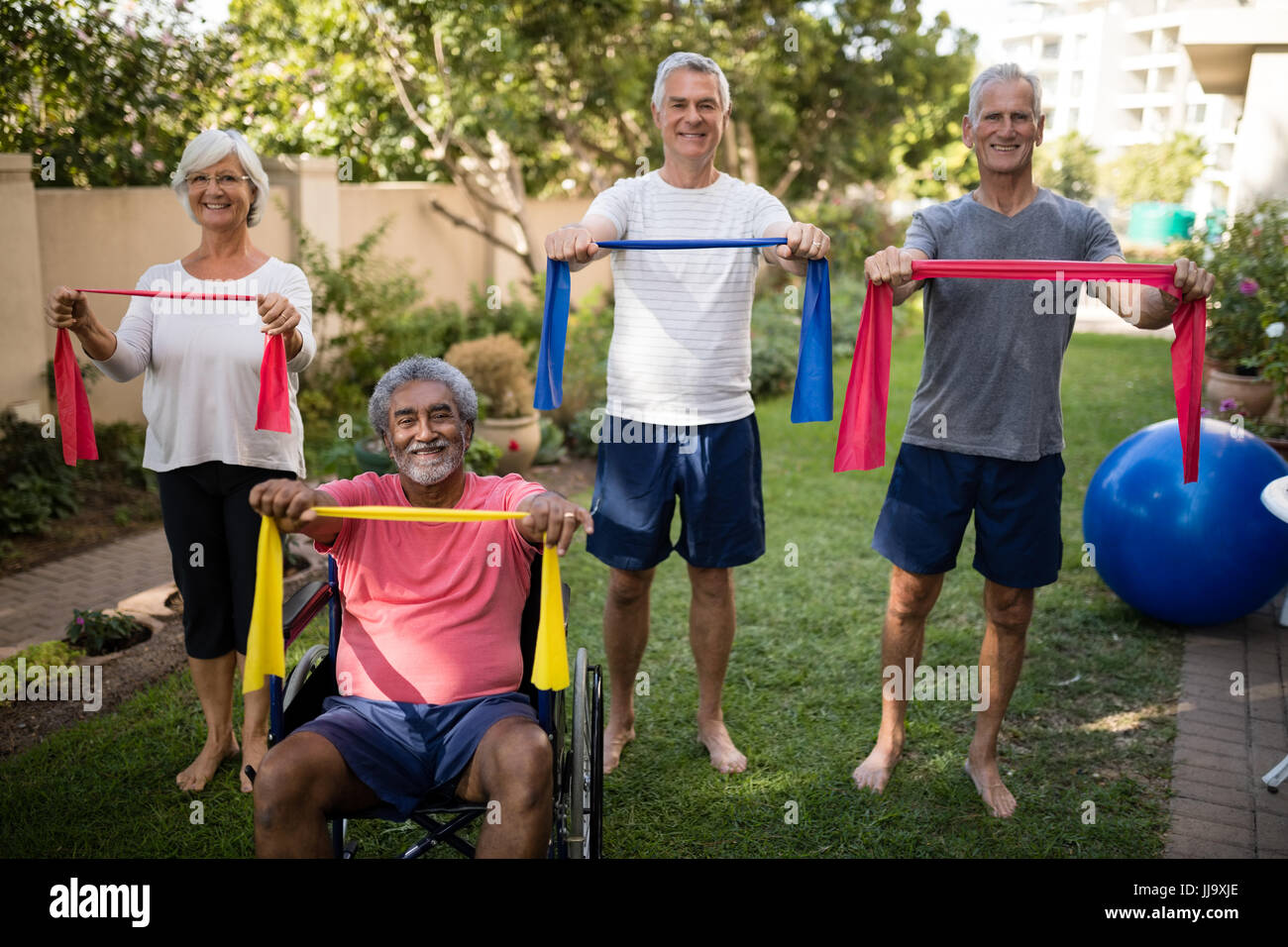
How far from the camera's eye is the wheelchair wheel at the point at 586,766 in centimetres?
242

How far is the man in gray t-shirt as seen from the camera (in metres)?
2.93

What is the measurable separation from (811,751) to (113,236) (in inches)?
219

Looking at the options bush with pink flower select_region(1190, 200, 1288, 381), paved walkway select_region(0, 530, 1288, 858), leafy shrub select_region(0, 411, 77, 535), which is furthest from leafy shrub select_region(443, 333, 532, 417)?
bush with pink flower select_region(1190, 200, 1288, 381)

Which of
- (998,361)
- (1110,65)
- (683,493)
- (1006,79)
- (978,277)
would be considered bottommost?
(683,493)

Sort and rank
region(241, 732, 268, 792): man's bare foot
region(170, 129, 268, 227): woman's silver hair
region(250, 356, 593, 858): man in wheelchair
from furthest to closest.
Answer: region(241, 732, 268, 792): man's bare foot
region(170, 129, 268, 227): woman's silver hair
region(250, 356, 593, 858): man in wheelchair

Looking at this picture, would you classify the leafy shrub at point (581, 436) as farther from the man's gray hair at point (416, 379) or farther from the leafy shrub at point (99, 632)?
the man's gray hair at point (416, 379)

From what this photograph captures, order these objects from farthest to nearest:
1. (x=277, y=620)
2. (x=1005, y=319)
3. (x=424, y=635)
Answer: (x=1005, y=319) < (x=424, y=635) < (x=277, y=620)

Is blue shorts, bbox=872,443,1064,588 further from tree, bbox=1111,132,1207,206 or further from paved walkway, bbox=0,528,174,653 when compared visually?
tree, bbox=1111,132,1207,206

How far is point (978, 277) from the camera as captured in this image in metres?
2.88

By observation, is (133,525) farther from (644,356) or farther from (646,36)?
(646,36)

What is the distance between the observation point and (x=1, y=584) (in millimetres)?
4988

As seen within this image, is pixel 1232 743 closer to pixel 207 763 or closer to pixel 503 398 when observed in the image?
pixel 207 763

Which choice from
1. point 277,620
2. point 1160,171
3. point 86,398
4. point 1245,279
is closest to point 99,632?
point 86,398
